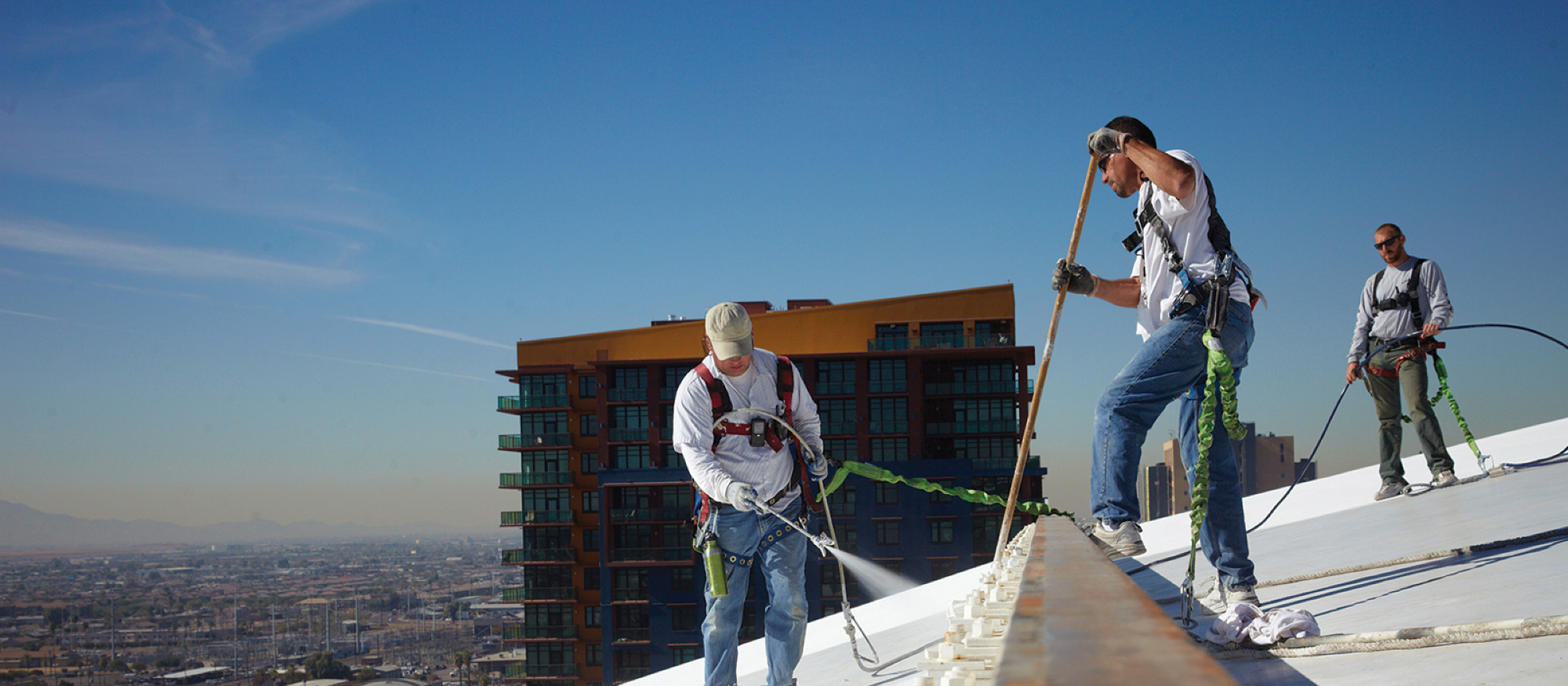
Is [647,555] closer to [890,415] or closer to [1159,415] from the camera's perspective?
[890,415]

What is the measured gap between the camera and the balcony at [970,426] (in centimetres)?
3950

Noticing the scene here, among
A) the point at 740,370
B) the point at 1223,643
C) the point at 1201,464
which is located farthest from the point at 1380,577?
the point at 740,370

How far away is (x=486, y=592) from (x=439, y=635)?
891 centimetres

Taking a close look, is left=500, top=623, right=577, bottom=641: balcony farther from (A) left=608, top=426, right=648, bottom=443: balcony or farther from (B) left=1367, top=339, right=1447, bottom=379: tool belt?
(B) left=1367, top=339, right=1447, bottom=379: tool belt

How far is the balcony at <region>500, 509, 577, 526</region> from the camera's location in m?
45.6

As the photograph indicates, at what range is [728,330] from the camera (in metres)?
3.05

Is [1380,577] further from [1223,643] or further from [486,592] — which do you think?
[486,592]

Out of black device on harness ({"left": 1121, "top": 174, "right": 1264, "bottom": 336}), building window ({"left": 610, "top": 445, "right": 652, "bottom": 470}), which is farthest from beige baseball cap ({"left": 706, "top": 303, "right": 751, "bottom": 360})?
building window ({"left": 610, "top": 445, "right": 652, "bottom": 470})

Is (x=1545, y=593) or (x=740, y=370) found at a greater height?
(x=740, y=370)

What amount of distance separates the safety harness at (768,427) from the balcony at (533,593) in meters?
44.0

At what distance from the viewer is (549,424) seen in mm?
45625

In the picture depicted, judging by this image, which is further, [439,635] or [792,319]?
[439,635]

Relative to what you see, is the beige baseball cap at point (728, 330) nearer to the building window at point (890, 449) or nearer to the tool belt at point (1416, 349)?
the tool belt at point (1416, 349)

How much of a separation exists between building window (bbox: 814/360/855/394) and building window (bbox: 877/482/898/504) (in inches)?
182
